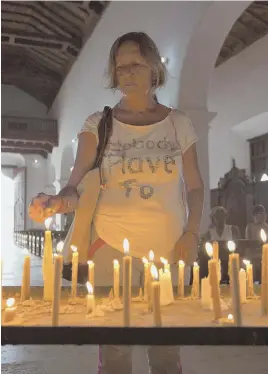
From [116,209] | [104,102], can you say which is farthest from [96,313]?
[104,102]

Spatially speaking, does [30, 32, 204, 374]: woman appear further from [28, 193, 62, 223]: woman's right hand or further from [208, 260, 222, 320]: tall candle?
[208, 260, 222, 320]: tall candle

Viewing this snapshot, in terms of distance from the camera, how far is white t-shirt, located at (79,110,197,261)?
77.8 inches

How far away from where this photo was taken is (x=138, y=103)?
81.4 inches

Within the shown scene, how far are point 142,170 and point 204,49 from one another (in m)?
4.82

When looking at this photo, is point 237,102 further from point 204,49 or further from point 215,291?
point 215,291

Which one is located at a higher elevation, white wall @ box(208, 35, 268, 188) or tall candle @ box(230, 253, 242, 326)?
white wall @ box(208, 35, 268, 188)

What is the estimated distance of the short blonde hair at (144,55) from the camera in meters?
1.97

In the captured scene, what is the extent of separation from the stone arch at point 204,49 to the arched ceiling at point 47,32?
15.2ft

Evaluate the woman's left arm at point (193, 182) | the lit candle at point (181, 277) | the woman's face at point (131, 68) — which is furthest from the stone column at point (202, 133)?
the lit candle at point (181, 277)

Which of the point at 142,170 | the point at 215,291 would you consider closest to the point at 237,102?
the point at 142,170

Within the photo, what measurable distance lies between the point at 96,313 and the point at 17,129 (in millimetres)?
17546

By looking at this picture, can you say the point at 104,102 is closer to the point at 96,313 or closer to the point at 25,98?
the point at 96,313

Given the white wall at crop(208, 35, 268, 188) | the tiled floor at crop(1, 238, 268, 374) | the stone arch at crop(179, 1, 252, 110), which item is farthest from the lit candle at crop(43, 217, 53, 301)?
the white wall at crop(208, 35, 268, 188)

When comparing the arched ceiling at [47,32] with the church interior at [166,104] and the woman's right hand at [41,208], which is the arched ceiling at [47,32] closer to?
the church interior at [166,104]
